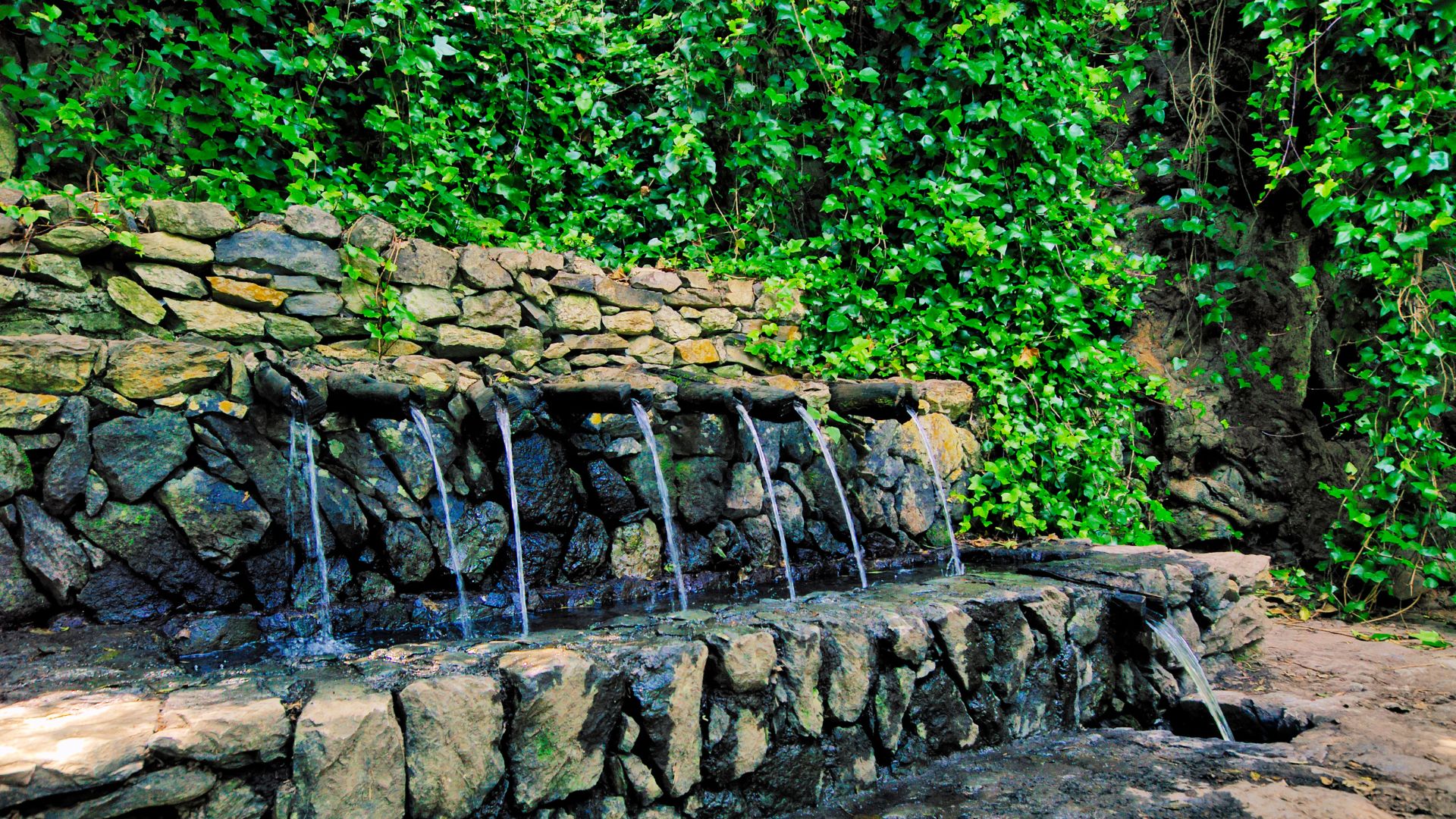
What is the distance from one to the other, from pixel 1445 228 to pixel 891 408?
3092mm

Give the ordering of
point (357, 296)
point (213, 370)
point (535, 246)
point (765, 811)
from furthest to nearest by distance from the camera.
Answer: point (535, 246) → point (357, 296) → point (213, 370) → point (765, 811)

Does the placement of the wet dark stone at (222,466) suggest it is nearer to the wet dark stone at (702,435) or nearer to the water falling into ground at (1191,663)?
the wet dark stone at (702,435)

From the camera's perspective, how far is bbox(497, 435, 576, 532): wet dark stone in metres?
3.16

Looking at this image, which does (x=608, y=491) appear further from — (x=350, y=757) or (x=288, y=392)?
(x=350, y=757)

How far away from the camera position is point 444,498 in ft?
9.84

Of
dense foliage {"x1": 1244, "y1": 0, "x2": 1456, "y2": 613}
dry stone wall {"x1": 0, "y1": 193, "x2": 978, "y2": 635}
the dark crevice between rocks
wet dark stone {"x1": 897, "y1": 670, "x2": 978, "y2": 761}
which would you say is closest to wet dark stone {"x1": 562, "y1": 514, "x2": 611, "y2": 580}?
dry stone wall {"x1": 0, "y1": 193, "x2": 978, "y2": 635}

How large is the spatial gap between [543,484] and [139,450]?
137 cm

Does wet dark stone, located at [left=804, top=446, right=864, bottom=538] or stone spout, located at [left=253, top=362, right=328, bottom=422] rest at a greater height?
stone spout, located at [left=253, top=362, right=328, bottom=422]

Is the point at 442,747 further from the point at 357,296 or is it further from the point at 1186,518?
the point at 1186,518

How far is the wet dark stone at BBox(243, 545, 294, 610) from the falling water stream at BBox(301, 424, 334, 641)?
0.10m

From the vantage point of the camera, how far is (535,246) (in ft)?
14.6

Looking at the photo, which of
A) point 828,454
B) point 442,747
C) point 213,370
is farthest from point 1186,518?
point 213,370

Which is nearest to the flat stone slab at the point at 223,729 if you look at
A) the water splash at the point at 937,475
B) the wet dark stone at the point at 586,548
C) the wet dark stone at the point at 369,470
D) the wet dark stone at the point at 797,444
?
the wet dark stone at the point at 369,470

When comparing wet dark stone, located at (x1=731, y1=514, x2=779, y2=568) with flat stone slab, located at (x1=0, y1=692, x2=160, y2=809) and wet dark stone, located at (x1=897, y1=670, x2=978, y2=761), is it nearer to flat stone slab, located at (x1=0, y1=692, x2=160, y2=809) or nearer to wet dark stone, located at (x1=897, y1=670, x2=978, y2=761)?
wet dark stone, located at (x1=897, y1=670, x2=978, y2=761)
